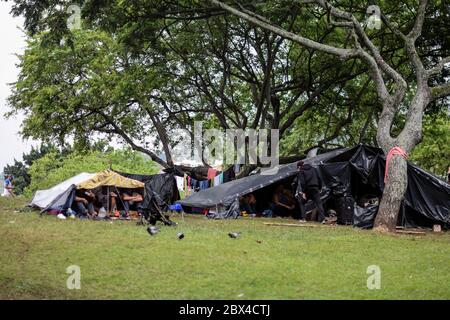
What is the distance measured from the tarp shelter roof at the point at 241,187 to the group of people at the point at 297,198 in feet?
1.68

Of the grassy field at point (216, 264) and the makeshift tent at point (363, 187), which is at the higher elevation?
the makeshift tent at point (363, 187)

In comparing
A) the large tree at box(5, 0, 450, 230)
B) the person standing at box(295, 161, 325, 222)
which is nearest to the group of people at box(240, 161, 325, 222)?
the person standing at box(295, 161, 325, 222)

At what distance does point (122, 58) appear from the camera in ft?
89.1

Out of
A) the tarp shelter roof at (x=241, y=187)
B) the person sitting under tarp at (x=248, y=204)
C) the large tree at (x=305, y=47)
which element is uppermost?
the large tree at (x=305, y=47)

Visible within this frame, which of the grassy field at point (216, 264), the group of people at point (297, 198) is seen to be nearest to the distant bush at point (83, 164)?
the group of people at point (297, 198)

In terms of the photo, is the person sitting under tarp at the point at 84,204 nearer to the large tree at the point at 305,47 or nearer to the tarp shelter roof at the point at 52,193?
the tarp shelter roof at the point at 52,193

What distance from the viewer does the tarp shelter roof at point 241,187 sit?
19.2m

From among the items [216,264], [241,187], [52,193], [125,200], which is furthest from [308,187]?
[216,264]

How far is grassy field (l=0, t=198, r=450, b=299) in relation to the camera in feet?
23.4

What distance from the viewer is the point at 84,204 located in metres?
17.3

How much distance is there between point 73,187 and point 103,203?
1360mm

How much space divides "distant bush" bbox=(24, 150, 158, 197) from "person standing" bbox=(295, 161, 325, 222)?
31892mm

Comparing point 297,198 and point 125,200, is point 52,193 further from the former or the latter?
point 297,198
